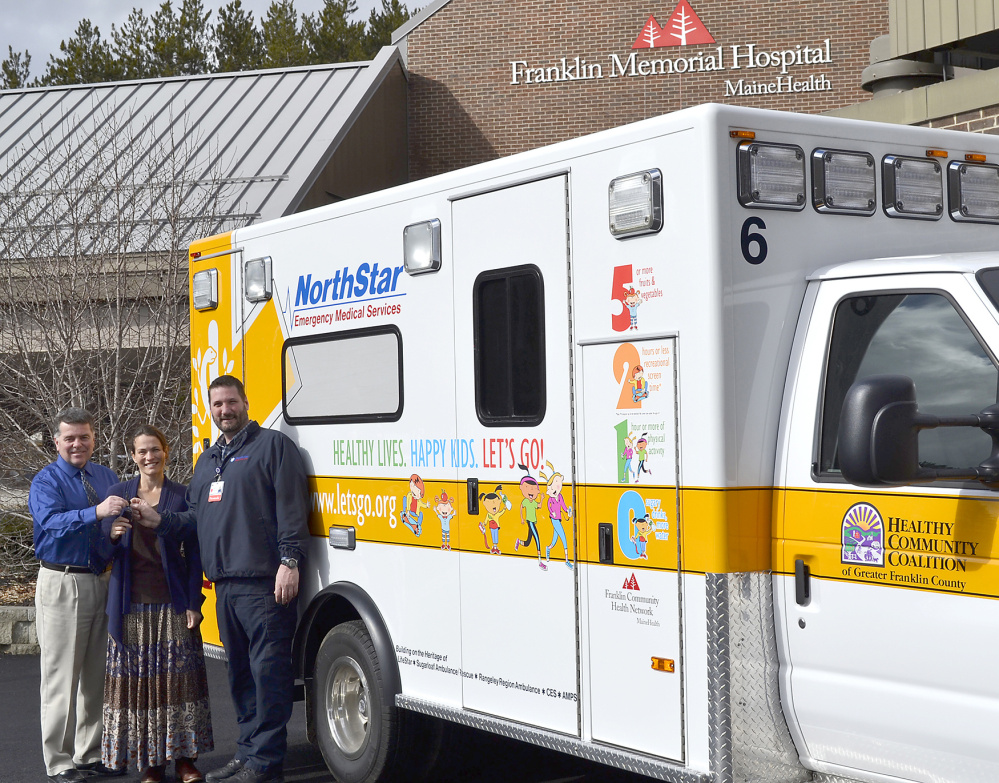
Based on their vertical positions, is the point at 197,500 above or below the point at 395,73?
below

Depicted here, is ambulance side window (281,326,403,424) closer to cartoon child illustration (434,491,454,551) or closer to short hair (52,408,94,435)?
cartoon child illustration (434,491,454,551)

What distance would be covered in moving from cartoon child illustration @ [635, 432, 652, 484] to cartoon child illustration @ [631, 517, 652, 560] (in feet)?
0.48

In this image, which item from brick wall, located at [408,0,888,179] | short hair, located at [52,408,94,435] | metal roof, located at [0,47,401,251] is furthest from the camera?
brick wall, located at [408,0,888,179]

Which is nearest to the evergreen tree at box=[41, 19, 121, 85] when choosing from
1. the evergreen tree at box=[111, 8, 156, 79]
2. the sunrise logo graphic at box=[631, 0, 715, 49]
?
the evergreen tree at box=[111, 8, 156, 79]

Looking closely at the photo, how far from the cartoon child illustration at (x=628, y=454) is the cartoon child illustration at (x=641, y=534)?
0.15 m

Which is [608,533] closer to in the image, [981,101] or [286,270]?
[286,270]

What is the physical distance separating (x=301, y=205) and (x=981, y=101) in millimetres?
10783

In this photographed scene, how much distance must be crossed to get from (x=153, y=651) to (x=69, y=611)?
54cm

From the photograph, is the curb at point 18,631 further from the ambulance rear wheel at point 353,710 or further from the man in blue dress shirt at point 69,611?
the ambulance rear wheel at point 353,710

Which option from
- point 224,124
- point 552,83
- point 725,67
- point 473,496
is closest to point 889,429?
point 473,496

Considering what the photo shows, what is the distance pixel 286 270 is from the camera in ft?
21.6

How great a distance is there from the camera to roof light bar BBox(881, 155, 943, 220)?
14.7 ft

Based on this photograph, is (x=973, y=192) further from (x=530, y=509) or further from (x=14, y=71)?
(x=14, y=71)

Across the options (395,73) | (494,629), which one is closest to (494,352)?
(494,629)
